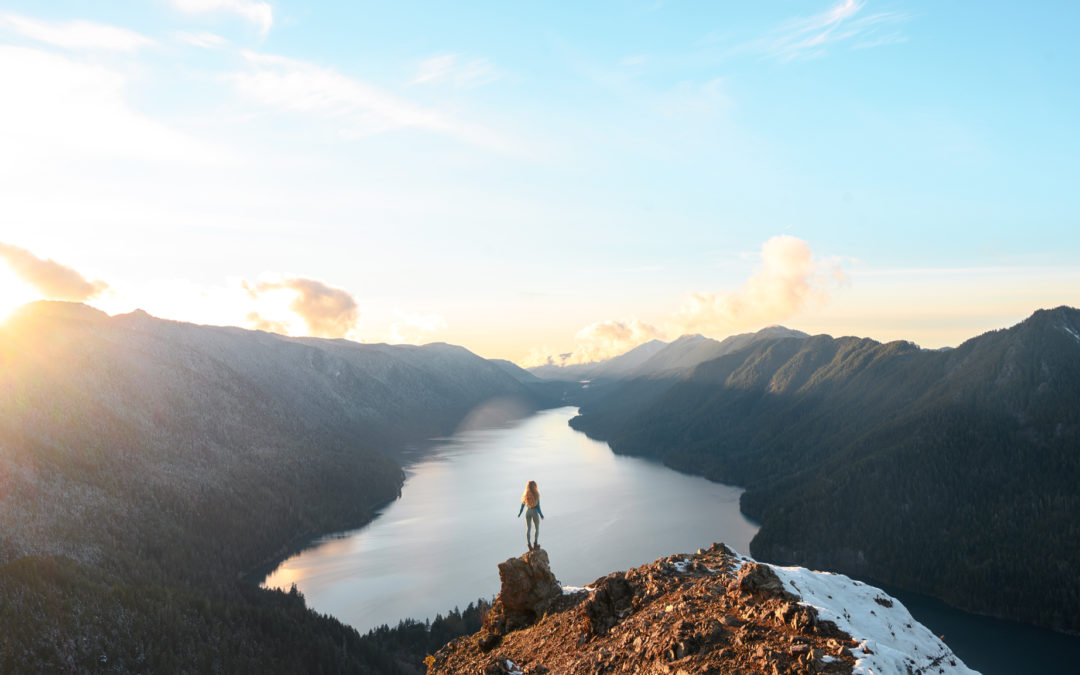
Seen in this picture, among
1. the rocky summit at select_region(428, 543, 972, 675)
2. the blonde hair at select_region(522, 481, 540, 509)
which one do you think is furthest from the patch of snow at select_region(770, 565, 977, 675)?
the blonde hair at select_region(522, 481, 540, 509)

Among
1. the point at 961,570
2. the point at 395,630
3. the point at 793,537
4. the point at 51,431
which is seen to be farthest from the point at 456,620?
the point at 51,431

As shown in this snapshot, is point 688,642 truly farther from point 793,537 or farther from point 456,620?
point 793,537

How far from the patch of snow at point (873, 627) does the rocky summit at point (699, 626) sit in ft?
0.20

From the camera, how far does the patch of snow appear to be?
1841 centimetres

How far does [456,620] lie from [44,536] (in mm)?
109900

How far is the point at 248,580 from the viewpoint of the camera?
171250mm

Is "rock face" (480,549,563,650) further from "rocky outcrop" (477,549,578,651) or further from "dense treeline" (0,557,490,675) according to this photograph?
"dense treeline" (0,557,490,675)

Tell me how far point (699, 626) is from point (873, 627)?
25.0ft

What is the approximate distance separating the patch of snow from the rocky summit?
0.20ft

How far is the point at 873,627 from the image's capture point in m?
23.5

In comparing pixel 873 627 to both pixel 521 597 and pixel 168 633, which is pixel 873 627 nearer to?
pixel 521 597

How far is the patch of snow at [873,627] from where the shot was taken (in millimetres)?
18406

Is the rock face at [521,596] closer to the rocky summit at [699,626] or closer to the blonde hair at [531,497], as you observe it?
the rocky summit at [699,626]

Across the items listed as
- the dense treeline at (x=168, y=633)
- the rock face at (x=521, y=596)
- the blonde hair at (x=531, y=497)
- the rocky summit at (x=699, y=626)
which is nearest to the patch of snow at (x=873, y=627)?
the rocky summit at (x=699, y=626)
